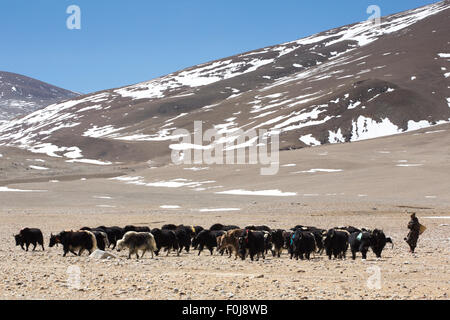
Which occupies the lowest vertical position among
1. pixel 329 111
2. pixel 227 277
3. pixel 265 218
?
pixel 227 277

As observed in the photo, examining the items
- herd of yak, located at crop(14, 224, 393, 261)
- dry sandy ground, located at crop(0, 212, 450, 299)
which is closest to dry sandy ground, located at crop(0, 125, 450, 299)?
dry sandy ground, located at crop(0, 212, 450, 299)

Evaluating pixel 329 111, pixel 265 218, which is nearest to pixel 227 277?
pixel 265 218

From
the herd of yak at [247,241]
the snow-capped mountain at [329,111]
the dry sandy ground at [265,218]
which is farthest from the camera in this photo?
the snow-capped mountain at [329,111]

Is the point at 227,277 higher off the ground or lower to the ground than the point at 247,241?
lower

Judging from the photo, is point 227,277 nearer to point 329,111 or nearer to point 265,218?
point 265,218

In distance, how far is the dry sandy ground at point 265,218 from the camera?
35.8 feet

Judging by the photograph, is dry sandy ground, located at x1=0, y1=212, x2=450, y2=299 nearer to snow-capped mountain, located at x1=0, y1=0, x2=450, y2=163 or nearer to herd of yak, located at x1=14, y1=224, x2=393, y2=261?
herd of yak, located at x1=14, y1=224, x2=393, y2=261

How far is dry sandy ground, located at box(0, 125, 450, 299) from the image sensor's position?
10.9 meters

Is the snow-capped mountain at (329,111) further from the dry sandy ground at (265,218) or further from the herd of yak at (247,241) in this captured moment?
the herd of yak at (247,241)

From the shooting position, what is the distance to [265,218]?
119 ft

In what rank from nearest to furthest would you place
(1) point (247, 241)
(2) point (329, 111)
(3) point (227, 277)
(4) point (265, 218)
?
(3) point (227, 277) → (1) point (247, 241) → (4) point (265, 218) → (2) point (329, 111)

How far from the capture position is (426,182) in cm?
5978

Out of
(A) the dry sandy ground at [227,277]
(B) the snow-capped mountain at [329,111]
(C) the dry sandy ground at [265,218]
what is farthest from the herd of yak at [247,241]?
(B) the snow-capped mountain at [329,111]
